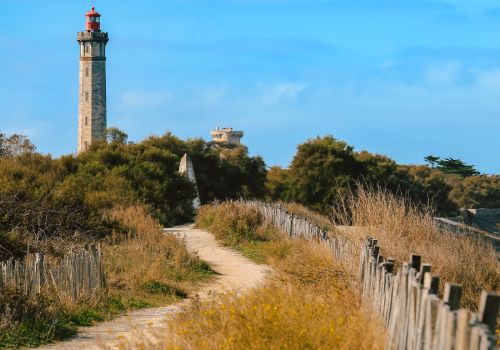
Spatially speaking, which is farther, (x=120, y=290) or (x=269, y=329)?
(x=120, y=290)

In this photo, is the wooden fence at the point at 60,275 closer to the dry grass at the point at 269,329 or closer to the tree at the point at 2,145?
the dry grass at the point at 269,329

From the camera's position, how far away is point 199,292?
29.0 feet

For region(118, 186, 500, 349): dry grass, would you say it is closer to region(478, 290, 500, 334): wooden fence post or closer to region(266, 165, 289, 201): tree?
region(478, 290, 500, 334): wooden fence post

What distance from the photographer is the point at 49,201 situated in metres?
12.7

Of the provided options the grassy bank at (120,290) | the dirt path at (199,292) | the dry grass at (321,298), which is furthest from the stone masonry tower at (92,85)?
the dry grass at (321,298)

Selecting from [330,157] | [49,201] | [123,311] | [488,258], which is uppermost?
[330,157]

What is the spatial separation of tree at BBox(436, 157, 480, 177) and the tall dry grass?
210 ft

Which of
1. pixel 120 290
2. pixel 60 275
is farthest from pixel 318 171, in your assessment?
pixel 60 275

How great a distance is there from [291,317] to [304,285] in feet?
9.15

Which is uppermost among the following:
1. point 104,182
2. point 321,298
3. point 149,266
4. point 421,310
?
point 104,182

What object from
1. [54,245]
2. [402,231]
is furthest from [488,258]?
[54,245]

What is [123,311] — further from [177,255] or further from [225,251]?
[225,251]

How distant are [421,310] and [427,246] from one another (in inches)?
222

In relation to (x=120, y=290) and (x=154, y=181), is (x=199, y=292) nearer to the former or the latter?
(x=120, y=290)
